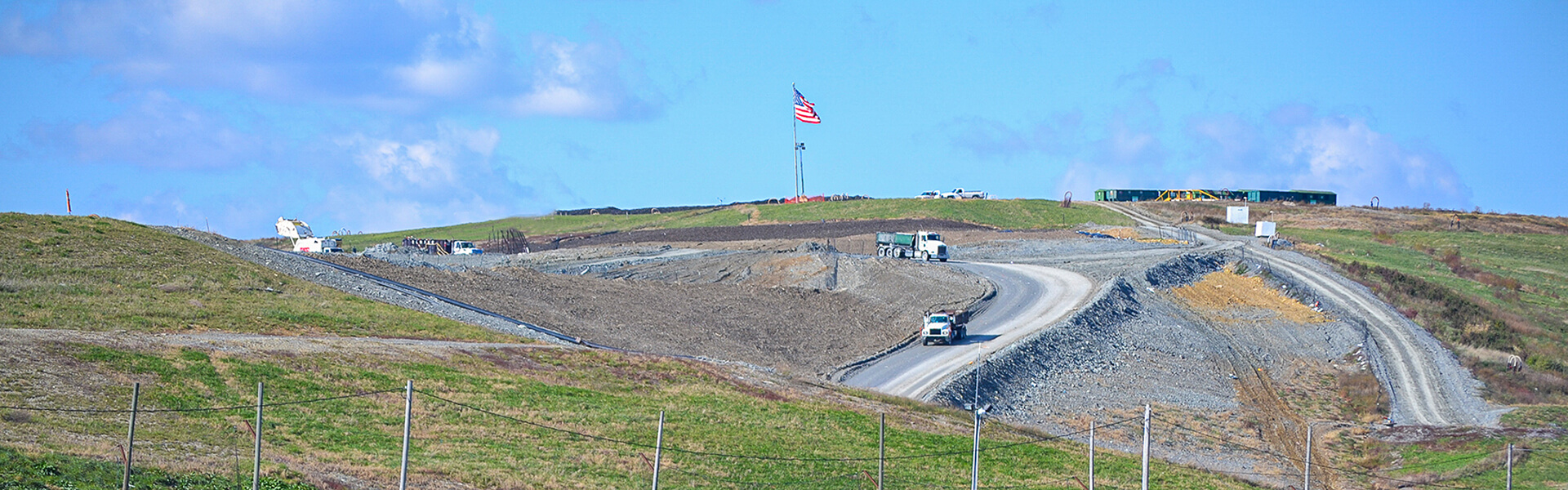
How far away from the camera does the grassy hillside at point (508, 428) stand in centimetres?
2544

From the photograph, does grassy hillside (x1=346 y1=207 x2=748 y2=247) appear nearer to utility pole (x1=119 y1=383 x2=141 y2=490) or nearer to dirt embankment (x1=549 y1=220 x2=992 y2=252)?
dirt embankment (x1=549 y1=220 x2=992 y2=252)

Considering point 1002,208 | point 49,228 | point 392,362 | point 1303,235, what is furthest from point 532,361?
point 1002,208

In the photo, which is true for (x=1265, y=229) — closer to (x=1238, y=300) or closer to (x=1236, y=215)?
(x=1236, y=215)

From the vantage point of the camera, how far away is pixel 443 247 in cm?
10869

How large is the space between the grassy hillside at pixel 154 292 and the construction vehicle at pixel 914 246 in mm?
42175

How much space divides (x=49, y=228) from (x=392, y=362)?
26.7m

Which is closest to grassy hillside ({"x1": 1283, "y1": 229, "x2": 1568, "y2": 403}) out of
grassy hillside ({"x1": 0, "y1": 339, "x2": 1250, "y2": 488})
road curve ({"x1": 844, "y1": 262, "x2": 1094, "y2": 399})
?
road curve ({"x1": 844, "y1": 262, "x2": 1094, "y2": 399})

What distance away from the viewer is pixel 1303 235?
11294 centimetres

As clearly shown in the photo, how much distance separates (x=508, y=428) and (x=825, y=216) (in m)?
103

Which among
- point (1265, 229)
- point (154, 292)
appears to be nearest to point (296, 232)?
point (154, 292)

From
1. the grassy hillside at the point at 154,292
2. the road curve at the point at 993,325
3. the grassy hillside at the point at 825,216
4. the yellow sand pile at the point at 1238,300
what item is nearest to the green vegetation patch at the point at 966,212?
the grassy hillside at the point at 825,216

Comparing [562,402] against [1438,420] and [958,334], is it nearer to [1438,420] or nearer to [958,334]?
[958,334]

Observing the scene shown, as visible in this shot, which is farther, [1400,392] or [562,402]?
[1400,392]

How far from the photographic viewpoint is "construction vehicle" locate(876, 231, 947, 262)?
8619 centimetres
